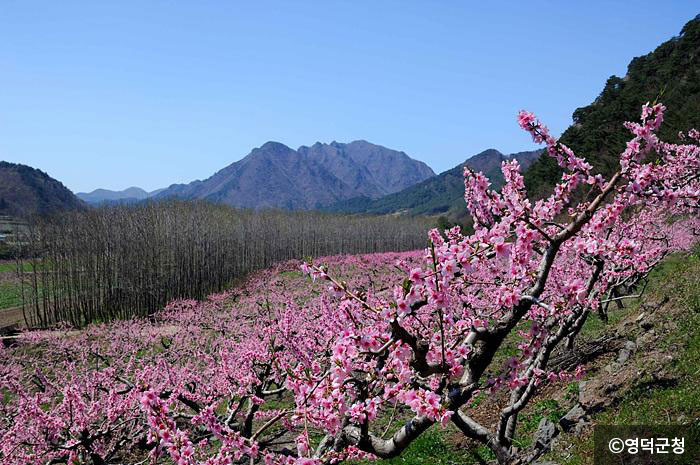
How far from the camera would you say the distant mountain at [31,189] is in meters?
168

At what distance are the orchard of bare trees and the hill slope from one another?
3373 cm

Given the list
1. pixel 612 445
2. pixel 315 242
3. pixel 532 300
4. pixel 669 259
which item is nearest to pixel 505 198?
pixel 532 300

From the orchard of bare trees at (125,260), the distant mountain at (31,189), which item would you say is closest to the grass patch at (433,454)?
the orchard of bare trees at (125,260)

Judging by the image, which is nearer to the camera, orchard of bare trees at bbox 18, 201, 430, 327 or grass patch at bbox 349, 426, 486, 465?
grass patch at bbox 349, 426, 486, 465

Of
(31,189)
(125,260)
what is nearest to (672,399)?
(125,260)

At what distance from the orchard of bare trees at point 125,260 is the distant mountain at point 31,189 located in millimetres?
A: 143510

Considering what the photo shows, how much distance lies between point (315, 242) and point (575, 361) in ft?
200

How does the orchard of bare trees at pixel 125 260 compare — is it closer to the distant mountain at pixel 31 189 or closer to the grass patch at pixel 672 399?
the grass patch at pixel 672 399

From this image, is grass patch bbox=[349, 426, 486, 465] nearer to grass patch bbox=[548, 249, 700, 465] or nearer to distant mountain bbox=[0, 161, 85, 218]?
grass patch bbox=[548, 249, 700, 465]

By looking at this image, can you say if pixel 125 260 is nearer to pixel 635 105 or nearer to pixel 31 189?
pixel 635 105

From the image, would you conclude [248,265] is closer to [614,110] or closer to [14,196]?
[614,110]

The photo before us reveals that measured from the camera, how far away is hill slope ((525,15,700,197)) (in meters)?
36.9

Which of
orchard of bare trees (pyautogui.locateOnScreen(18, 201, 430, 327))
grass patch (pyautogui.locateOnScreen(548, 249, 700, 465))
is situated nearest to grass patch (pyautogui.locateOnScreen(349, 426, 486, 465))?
grass patch (pyautogui.locateOnScreen(548, 249, 700, 465))

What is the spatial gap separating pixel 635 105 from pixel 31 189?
659 ft
